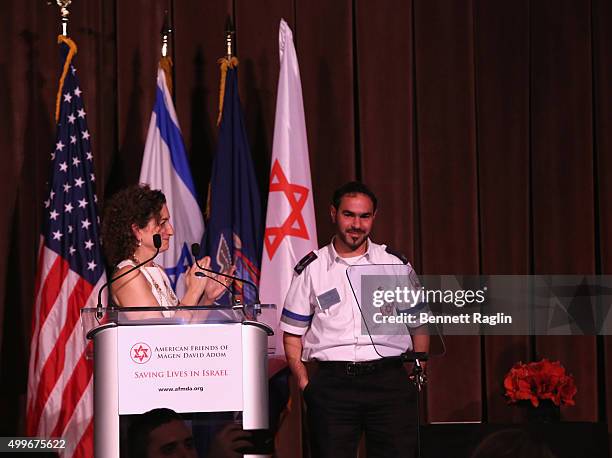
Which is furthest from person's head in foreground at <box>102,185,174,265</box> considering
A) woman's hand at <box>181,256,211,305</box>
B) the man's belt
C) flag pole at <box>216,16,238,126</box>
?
flag pole at <box>216,16,238,126</box>

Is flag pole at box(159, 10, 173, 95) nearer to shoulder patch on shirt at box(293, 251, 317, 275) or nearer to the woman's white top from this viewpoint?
shoulder patch on shirt at box(293, 251, 317, 275)

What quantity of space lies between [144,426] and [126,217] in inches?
44.1

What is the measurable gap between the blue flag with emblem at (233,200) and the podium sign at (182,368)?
1.82 meters

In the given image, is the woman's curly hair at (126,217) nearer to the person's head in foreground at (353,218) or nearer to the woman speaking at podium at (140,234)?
the woman speaking at podium at (140,234)

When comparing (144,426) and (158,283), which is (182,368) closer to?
(144,426)

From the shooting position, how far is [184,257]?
15.1ft

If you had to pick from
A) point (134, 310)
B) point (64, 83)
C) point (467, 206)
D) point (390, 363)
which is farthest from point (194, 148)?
point (134, 310)

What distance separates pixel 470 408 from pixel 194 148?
217 cm

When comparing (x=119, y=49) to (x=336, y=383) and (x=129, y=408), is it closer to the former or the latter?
(x=336, y=383)

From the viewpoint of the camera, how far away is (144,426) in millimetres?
2645

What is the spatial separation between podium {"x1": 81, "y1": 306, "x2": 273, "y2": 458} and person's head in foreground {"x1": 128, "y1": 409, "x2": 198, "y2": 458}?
3cm

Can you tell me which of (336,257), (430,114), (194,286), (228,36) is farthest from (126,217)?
(430,114)

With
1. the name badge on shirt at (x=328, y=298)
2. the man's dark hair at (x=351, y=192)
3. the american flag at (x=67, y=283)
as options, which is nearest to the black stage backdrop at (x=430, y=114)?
the american flag at (x=67, y=283)

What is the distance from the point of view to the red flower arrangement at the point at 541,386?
4.24 metres
